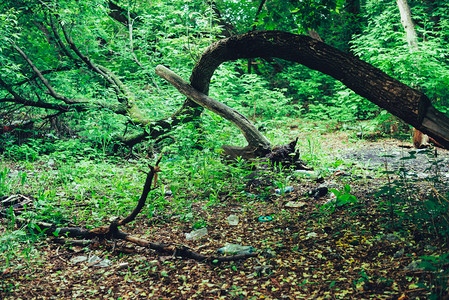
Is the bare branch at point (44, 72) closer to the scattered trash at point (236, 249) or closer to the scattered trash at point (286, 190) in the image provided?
the scattered trash at point (286, 190)

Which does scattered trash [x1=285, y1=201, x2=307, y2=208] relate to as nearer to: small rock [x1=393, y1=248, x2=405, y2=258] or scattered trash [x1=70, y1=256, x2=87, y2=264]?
small rock [x1=393, y1=248, x2=405, y2=258]

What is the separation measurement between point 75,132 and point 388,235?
23.3 feet

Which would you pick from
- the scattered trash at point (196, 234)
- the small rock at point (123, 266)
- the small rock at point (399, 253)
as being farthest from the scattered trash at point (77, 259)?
the small rock at point (399, 253)

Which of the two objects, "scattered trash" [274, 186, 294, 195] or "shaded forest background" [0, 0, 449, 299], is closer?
"shaded forest background" [0, 0, 449, 299]

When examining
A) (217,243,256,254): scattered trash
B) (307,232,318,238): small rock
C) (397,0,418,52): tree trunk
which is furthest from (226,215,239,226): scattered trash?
(397,0,418,52): tree trunk

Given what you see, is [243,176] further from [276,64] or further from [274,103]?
[276,64]

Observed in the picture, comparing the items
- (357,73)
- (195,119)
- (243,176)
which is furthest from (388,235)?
(195,119)

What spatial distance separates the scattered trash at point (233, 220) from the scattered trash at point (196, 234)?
302 mm

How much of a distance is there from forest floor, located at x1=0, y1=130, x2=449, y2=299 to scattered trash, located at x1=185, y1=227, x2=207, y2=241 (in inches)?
1.8

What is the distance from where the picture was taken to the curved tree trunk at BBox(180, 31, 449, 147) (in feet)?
8.95

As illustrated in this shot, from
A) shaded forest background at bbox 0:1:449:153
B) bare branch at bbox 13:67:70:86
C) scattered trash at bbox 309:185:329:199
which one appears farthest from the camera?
bare branch at bbox 13:67:70:86

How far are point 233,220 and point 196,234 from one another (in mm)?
444

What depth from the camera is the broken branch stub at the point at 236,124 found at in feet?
14.2

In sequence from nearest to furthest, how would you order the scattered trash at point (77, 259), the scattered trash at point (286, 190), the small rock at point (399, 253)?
the small rock at point (399, 253) → the scattered trash at point (77, 259) → the scattered trash at point (286, 190)
